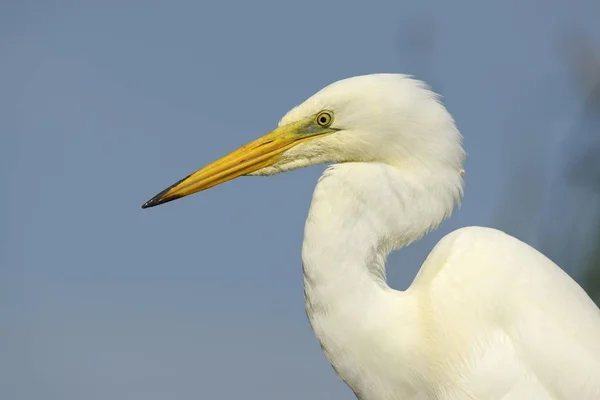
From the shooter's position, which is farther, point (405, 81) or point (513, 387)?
point (405, 81)

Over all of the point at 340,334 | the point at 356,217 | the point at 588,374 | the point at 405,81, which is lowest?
the point at 588,374

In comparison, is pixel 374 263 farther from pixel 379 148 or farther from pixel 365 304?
pixel 379 148

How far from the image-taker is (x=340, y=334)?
15.0 ft

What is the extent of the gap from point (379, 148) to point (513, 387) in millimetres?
1091

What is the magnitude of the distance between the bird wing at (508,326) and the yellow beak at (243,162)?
0.83 metres

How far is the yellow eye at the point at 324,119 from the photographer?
15.8 feet

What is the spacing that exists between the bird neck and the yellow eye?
28 centimetres

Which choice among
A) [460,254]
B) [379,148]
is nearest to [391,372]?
[460,254]

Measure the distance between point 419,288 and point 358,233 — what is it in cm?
42

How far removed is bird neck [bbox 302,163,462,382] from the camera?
4523mm

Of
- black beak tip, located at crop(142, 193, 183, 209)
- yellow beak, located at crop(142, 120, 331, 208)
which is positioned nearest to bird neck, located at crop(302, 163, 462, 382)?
yellow beak, located at crop(142, 120, 331, 208)

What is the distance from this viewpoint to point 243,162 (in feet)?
16.6

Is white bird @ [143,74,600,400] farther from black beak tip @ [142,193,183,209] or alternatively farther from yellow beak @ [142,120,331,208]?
black beak tip @ [142,193,183,209]

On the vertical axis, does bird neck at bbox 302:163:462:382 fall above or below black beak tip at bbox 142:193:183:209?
below
